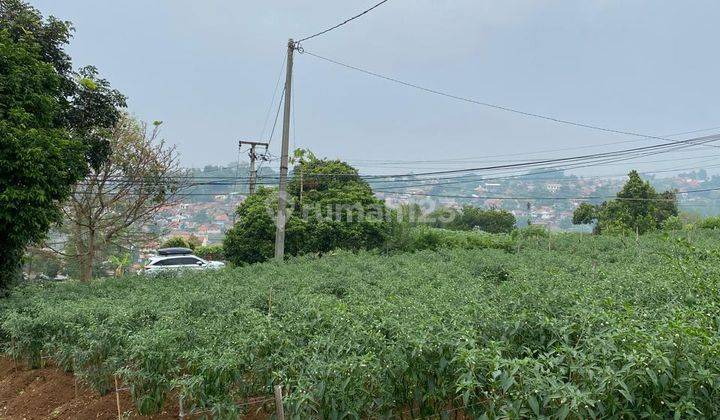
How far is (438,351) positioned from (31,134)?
8.34 meters

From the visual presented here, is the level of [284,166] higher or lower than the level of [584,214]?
higher

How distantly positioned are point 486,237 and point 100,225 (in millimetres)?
13873

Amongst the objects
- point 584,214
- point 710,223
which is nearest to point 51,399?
point 710,223

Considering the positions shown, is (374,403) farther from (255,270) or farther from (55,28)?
(55,28)

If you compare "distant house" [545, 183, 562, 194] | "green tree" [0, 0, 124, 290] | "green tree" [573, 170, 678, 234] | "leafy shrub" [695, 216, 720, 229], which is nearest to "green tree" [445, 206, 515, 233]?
"distant house" [545, 183, 562, 194]

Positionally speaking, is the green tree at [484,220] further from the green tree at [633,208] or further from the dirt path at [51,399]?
the dirt path at [51,399]

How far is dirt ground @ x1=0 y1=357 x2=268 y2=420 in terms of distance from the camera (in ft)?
15.9

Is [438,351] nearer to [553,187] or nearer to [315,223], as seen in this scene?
[315,223]

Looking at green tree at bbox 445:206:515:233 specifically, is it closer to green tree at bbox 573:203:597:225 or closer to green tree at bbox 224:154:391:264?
green tree at bbox 573:203:597:225

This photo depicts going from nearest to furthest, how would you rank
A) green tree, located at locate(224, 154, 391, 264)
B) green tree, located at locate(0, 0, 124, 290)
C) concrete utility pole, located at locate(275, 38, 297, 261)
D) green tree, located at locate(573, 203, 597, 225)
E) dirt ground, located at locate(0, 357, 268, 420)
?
dirt ground, located at locate(0, 357, 268, 420) → green tree, located at locate(0, 0, 124, 290) → concrete utility pole, located at locate(275, 38, 297, 261) → green tree, located at locate(224, 154, 391, 264) → green tree, located at locate(573, 203, 597, 225)

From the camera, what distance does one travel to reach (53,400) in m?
5.54

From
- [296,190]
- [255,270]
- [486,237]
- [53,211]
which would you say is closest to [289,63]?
[296,190]

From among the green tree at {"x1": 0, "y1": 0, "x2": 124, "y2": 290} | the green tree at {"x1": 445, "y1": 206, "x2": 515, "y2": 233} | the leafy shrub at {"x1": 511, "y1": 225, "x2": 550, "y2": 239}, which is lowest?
the green tree at {"x1": 445, "y1": 206, "x2": 515, "y2": 233}

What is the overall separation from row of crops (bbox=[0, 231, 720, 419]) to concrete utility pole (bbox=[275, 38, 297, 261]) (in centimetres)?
878
